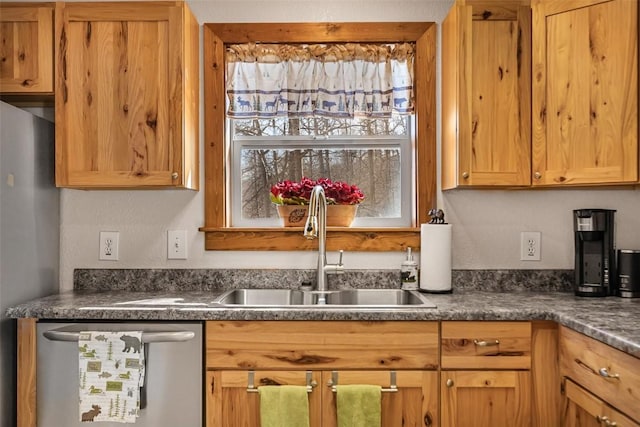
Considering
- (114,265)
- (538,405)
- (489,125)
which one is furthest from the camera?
(114,265)

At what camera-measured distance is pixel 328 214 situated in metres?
2.31

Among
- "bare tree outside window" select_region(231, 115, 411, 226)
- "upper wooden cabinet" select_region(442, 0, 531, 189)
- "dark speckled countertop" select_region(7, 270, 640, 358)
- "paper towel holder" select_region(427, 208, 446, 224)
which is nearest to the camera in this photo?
"dark speckled countertop" select_region(7, 270, 640, 358)

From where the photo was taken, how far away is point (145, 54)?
2037 millimetres

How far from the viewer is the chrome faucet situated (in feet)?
6.95

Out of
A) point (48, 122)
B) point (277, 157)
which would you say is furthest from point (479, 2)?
point (48, 122)

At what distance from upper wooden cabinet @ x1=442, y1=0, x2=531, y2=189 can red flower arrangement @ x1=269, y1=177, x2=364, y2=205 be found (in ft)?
1.65

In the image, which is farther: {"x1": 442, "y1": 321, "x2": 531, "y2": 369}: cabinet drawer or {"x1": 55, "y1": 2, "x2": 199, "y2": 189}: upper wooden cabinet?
{"x1": 55, "y1": 2, "x2": 199, "y2": 189}: upper wooden cabinet

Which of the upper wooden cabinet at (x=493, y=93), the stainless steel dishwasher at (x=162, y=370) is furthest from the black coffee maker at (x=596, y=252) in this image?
the stainless steel dishwasher at (x=162, y=370)

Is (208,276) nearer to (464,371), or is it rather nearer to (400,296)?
(400,296)

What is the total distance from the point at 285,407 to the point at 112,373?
1.99 feet

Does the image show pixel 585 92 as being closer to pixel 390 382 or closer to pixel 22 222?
pixel 390 382

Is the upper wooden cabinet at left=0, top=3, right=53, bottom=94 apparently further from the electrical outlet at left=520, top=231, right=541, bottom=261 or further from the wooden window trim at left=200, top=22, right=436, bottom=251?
the electrical outlet at left=520, top=231, right=541, bottom=261

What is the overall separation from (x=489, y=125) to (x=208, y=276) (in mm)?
1379

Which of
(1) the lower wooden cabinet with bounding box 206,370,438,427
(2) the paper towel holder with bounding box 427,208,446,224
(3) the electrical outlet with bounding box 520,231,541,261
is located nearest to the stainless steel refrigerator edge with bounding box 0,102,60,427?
(1) the lower wooden cabinet with bounding box 206,370,438,427
